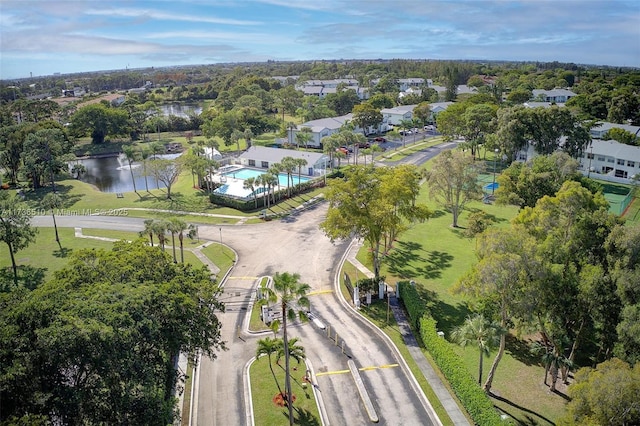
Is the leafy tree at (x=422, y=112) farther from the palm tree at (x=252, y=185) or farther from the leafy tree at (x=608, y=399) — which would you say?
the leafy tree at (x=608, y=399)

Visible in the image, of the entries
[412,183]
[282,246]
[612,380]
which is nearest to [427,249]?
[412,183]

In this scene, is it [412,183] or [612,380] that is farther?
[412,183]

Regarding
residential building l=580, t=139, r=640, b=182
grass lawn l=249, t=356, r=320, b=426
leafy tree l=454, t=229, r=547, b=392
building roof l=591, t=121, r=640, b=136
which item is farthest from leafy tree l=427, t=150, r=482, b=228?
building roof l=591, t=121, r=640, b=136

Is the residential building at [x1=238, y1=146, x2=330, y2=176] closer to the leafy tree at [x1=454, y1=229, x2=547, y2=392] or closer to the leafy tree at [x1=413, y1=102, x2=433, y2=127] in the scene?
the leafy tree at [x1=413, y1=102, x2=433, y2=127]

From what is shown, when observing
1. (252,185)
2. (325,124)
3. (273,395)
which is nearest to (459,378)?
(273,395)

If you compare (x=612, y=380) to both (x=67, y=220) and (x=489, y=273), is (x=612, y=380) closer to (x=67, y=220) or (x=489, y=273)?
(x=489, y=273)

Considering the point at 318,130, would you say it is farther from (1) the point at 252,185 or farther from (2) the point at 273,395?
(2) the point at 273,395
